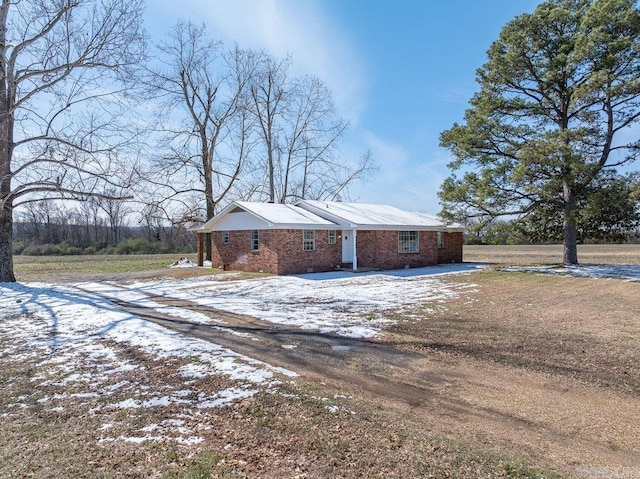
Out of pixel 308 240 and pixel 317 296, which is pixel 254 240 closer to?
pixel 308 240

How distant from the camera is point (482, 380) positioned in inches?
187

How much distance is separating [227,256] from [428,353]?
16114 mm

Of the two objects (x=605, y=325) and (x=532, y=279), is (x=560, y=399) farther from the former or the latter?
(x=532, y=279)

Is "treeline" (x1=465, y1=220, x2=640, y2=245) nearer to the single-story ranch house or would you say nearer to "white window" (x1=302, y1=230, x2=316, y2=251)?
the single-story ranch house

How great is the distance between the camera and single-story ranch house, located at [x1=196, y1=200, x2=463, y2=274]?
59.3 feet

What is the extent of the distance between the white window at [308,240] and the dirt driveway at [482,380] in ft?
33.7

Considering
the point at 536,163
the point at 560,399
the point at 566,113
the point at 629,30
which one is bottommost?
the point at 560,399

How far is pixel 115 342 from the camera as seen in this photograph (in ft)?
21.6

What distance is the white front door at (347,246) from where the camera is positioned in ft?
65.6

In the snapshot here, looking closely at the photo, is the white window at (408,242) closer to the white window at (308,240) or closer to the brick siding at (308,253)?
the brick siding at (308,253)

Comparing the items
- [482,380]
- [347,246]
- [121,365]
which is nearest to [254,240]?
[347,246]

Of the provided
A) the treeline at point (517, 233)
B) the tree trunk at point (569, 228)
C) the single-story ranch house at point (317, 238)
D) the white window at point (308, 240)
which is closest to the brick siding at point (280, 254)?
→ the single-story ranch house at point (317, 238)

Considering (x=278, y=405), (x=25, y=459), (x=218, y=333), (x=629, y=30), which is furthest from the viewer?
(x=629, y=30)

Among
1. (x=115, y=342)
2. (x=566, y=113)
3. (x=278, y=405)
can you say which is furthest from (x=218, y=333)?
(x=566, y=113)
